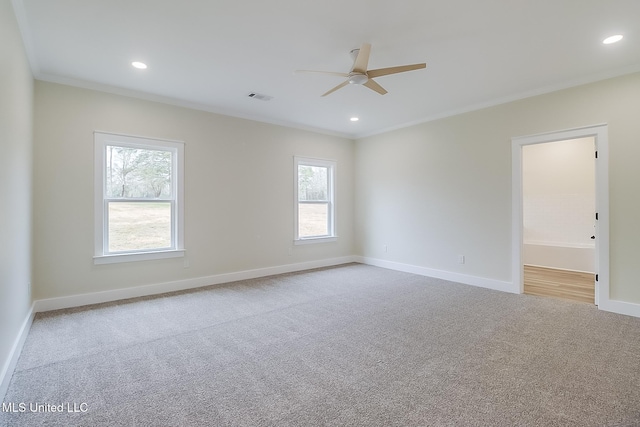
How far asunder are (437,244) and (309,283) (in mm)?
2292

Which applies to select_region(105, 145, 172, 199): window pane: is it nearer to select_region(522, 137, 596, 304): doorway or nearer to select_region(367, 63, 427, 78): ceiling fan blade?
select_region(367, 63, 427, 78): ceiling fan blade

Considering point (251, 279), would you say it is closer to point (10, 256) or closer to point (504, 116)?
point (10, 256)

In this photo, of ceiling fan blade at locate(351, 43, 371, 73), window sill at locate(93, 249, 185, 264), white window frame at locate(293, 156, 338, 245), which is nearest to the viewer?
ceiling fan blade at locate(351, 43, 371, 73)

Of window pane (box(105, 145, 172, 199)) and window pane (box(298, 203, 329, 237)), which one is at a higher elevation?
window pane (box(105, 145, 172, 199))

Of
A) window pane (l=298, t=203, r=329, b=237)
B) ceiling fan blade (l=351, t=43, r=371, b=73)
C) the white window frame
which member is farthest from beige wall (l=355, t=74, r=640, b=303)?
ceiling fan blade (l=351, t=43, r=371, b=73)

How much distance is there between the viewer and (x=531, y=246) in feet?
21.3

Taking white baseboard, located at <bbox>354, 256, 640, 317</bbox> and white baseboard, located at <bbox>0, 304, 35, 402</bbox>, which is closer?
white baseboard, located at <bbox>0, 304, 35, 402</bbox>

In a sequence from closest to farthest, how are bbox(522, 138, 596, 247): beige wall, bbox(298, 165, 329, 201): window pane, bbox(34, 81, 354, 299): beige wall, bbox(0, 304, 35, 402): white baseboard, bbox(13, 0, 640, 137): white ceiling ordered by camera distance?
bbox(0, 304, 35, 402): white baseboard
bbox(13, 0, 640, 137): white ceiling
bbox(34, 81, 354, 299): beige wall
bbox(522, 138, 596, 247): beige wall
bbox(298, 165, 329, 201): window pane

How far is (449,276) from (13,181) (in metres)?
5.45

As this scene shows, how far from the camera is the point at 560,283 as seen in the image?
4934mm

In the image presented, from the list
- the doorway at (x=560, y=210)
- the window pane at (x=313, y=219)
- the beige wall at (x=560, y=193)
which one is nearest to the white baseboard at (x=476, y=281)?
the window pane at (x=313, y=219)

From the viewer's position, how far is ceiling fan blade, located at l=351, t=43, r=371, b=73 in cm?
266

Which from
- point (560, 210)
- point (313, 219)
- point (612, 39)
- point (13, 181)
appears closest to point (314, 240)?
point (313, 219)

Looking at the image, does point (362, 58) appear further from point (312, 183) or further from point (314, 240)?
point (314, 240)
